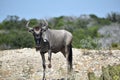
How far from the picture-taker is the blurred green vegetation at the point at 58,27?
23.3 metres

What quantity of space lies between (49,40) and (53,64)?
11.1ft

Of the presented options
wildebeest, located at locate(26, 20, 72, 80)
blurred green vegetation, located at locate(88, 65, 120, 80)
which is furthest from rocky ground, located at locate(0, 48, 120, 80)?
blurred green vegetation, located at locate(88, 65, 120, 80)

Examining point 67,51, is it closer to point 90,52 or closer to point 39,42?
point 39,42

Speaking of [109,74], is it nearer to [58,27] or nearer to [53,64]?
[53,64]

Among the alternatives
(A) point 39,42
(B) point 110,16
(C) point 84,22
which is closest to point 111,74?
(A) point 39,42

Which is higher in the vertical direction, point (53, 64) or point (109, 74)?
point (109, 74)

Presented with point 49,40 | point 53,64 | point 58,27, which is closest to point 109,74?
point 49,40

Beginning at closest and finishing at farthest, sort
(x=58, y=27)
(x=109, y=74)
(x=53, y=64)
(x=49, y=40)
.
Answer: (x=109, y=74), (x=49, y=40), (x=53, y=64), (x=58, y=27)

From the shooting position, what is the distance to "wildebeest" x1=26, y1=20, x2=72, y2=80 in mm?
10928

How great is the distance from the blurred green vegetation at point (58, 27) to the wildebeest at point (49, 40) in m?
1.23

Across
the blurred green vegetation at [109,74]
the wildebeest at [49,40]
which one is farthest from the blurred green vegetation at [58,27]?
the blurred green vegetation at [109,74]

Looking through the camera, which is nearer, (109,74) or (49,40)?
(109,74)

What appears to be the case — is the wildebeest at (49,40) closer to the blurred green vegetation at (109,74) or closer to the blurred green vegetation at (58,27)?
the blurred green vegetation at (58,27)

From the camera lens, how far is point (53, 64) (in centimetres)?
1486
